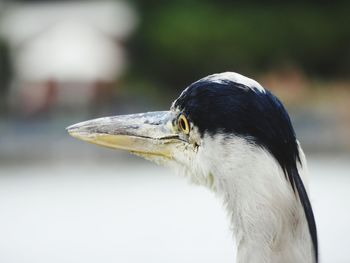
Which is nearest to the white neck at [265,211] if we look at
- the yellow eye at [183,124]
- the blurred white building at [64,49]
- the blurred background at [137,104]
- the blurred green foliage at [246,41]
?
the yellow eye at [183,124]

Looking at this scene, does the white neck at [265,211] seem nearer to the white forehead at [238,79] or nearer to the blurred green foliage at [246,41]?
the white forehead at [238,79]

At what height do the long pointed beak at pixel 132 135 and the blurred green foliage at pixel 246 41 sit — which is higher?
the blurred green foliage at pixel 246 41

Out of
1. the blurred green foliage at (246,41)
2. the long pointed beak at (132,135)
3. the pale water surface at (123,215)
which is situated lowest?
the pale water surface at (123,215)

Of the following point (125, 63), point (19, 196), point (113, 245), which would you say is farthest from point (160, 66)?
point (113, 245)

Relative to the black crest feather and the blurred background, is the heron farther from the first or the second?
the blurred background

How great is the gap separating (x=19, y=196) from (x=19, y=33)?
59.6 feet

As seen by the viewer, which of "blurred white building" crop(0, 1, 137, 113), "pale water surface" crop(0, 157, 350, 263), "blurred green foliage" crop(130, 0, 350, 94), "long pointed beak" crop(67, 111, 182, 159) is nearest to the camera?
"long pointed beak" crop(67, 111, 182, 159)

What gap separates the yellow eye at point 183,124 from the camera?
3021mm

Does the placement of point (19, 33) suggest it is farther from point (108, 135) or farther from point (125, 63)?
point (108, 135)

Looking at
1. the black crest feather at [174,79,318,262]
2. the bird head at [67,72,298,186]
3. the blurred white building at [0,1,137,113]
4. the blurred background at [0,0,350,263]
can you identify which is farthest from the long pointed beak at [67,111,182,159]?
the blurred white building at [0,1,137,113]

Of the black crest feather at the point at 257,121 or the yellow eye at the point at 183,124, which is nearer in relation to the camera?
the black crest feather at the point at 257,121

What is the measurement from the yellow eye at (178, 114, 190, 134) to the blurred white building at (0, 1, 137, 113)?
17593 mm

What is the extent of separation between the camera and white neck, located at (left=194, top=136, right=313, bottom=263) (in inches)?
104

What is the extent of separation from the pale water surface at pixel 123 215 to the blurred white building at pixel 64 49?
6763mm
